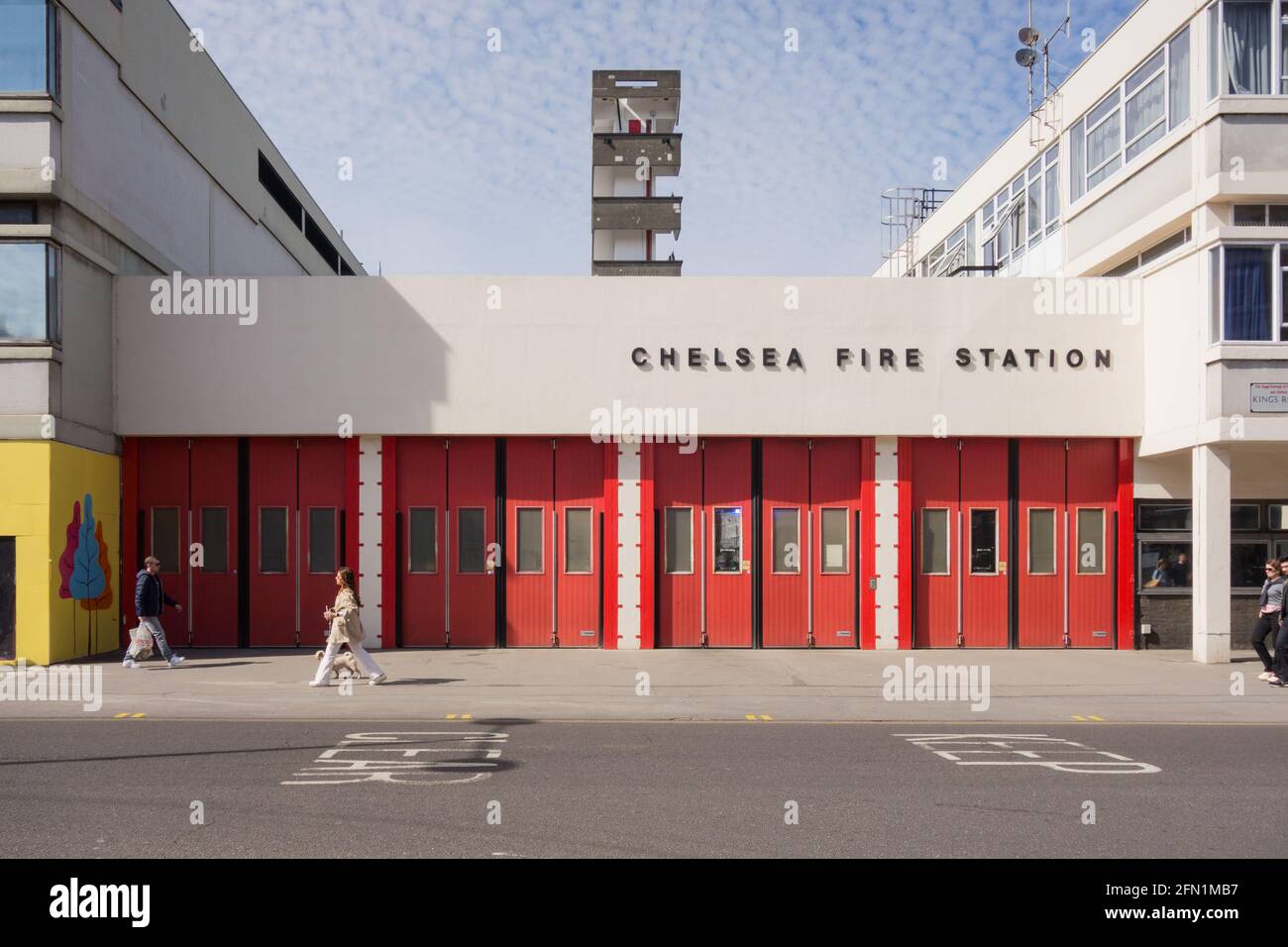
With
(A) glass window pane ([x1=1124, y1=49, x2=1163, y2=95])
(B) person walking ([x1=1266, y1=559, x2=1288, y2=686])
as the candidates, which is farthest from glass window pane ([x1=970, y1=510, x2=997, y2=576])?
(A) glass window pane ([x1=1124, y1=49, x2=1163, y2=95])

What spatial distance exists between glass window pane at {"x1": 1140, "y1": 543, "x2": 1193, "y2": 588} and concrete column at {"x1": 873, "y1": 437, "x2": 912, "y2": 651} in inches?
180

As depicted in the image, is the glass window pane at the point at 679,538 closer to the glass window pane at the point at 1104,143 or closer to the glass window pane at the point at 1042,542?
the glass window pane at the point at 1042,542

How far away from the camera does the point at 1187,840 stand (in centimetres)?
704

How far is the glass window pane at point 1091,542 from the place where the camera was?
1927cm

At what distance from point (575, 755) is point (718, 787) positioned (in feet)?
6.16

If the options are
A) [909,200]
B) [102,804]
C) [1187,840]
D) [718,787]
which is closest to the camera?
[1187,840]

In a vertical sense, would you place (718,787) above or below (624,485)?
below

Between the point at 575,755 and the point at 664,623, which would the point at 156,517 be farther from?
the point at 575,755

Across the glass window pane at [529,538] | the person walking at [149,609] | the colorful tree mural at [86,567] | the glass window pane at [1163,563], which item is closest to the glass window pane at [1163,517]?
the glass window pane at [1163,563]

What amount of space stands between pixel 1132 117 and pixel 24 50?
19.6m

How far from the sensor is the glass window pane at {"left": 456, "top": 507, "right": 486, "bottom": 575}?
62.2ft

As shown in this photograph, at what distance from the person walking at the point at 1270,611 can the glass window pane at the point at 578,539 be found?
36.3 ft
